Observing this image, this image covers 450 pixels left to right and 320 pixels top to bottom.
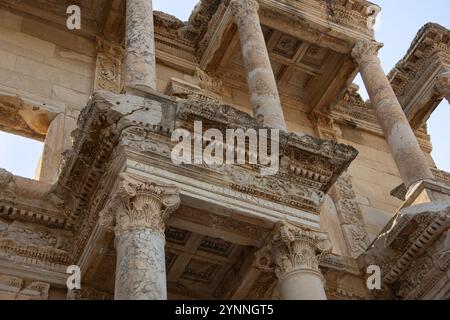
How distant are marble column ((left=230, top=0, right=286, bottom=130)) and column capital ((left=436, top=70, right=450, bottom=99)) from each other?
4765mm

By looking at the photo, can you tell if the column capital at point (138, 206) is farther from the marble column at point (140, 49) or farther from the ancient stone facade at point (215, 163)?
the marble column at point (140, 49)

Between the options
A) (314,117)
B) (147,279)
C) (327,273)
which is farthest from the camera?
(314,117)

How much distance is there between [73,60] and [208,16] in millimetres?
3485

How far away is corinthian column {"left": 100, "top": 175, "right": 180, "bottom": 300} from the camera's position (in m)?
8.61

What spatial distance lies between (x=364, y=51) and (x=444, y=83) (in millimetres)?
2102

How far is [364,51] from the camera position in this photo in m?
16.3

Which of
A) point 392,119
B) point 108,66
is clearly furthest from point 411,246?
point 108,66

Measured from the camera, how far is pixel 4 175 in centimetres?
1180

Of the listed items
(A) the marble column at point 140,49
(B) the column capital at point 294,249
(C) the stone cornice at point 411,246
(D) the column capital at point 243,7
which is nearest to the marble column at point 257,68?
(D) the column capital at point 243,7

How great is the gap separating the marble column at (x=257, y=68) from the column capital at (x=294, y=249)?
230cm

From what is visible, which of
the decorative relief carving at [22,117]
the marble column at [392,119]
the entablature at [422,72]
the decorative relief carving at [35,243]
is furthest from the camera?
the entablature at [422,72]

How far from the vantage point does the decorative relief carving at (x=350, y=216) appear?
14875mm
